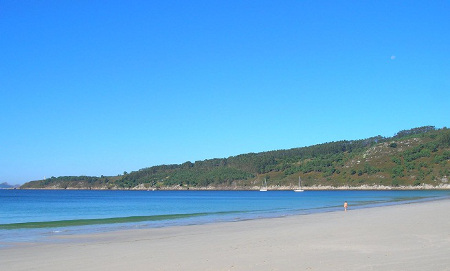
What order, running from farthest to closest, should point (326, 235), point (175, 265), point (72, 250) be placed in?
point (326, 235) → point (72, 250) → point (175, 265)

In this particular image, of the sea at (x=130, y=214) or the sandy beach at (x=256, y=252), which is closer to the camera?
the sandy beach at (x=256, y=252)

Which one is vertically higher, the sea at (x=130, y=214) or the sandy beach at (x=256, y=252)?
the sea at (x=130, y=214)

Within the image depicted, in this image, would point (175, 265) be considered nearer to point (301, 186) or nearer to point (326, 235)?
point (326, 235)

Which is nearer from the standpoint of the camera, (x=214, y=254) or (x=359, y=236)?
(x=214, y=254)

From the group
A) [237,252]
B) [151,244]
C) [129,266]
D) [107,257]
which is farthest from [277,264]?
[151,244]

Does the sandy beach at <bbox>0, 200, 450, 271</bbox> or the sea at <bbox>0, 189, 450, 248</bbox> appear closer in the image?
the sandy beach at <bbox>0, 200, 450, 271</bbox>

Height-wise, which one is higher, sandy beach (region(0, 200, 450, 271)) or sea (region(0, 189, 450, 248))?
sea (region(0, 189, 450, 248))

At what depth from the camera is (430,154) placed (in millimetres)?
169750

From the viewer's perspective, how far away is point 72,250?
19531 millimetres

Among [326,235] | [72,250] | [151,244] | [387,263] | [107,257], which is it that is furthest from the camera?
[326,235]

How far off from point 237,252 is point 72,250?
747cm

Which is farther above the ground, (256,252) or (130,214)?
(130,214)

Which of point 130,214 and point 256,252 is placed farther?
point 130,214

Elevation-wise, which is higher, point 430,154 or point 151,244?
point 430,154
